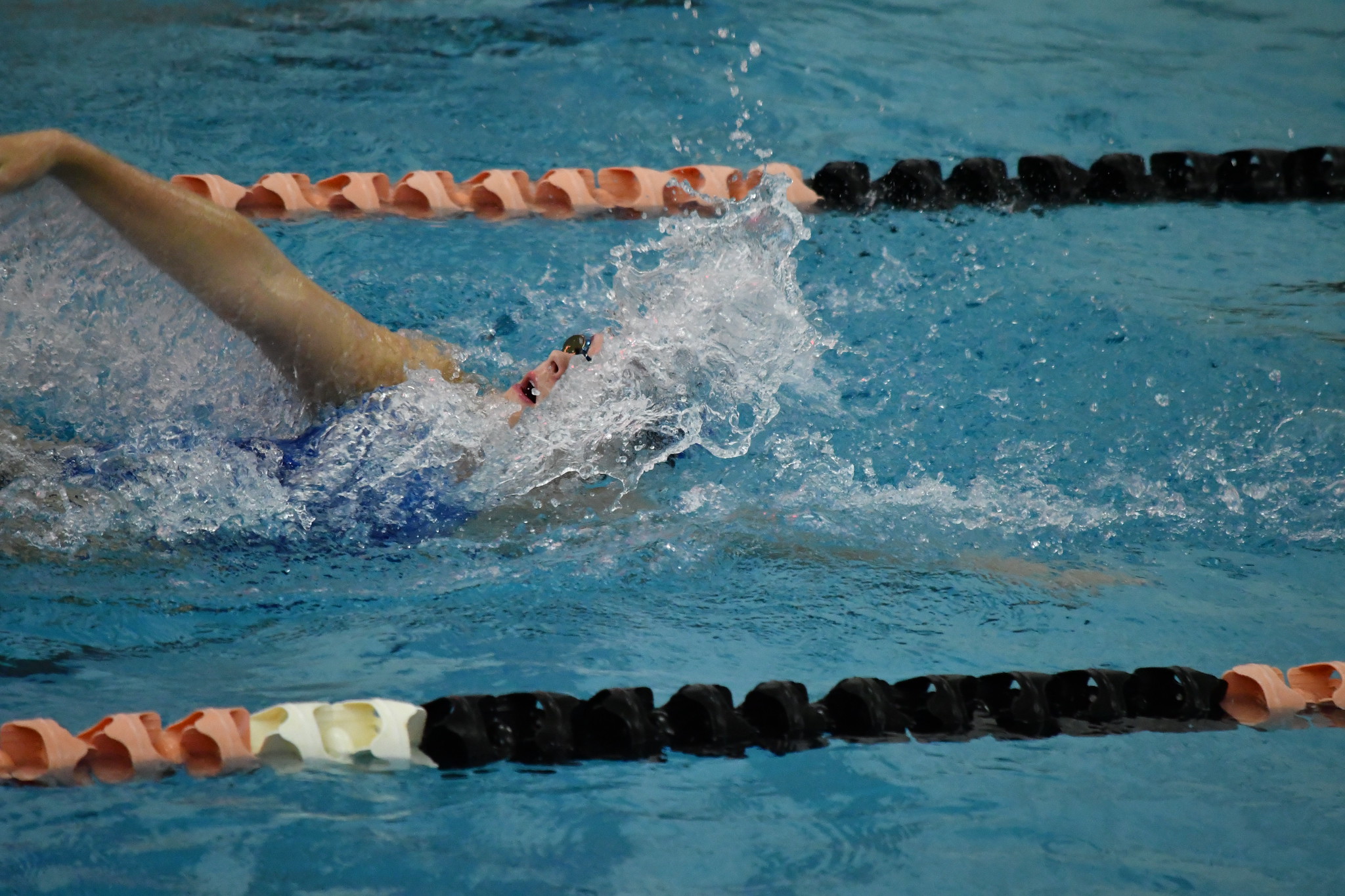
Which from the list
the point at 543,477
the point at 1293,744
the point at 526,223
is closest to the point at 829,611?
the point at 543,477

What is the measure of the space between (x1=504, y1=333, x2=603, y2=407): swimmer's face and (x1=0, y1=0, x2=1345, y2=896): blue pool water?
0.05 metres

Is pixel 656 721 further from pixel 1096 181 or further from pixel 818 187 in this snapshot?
pixel 1096 181

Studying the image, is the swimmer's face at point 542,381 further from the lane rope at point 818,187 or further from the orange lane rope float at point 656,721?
the lane rope at point 818,187

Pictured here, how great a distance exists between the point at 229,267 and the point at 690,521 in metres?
1.09

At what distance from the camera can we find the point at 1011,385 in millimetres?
3242

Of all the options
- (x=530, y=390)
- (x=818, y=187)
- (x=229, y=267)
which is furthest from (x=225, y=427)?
(x=818, y=187)

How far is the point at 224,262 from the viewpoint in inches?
79.3

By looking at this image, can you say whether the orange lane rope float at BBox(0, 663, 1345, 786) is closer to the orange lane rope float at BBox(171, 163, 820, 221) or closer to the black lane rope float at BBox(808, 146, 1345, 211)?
the orange lane rope float at BBox(171, 163, 820, 221)

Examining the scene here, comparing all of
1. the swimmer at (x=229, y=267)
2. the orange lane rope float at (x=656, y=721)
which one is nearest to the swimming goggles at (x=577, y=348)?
the swimmer at (x=229, y=267)

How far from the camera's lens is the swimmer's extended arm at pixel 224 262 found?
1.86 metres

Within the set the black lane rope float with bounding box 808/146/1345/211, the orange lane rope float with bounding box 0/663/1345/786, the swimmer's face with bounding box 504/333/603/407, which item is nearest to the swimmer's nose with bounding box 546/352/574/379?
the swimmer's face with bounding box 504/333/603/407

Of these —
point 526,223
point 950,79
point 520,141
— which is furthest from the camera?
point 950,79

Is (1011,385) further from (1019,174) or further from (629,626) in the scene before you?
(629,626)

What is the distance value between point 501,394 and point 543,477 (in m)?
0.22
